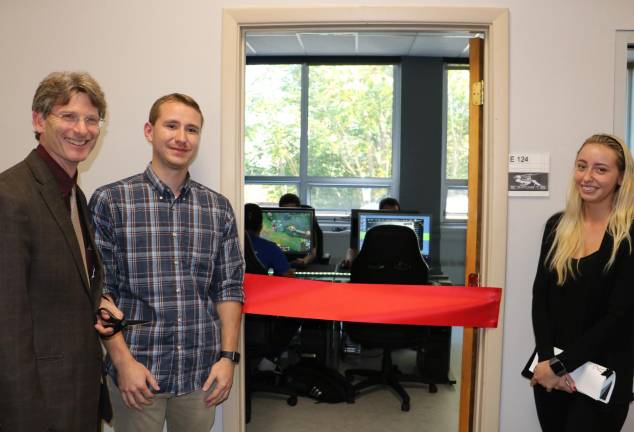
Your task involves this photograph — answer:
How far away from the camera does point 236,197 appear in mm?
2350

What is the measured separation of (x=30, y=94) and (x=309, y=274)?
239 cm

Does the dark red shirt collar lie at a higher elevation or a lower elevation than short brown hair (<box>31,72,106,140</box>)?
lower

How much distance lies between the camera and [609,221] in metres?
1.82

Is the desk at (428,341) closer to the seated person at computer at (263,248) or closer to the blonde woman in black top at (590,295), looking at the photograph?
the seated person at computer at (263,248)

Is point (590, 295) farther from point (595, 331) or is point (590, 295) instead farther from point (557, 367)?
point (557, 367)

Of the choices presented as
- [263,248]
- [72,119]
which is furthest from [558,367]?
[263,248]

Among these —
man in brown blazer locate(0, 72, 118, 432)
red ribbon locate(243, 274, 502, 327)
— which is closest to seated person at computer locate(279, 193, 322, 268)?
red ribbon locate(243, 274, 502, 327)

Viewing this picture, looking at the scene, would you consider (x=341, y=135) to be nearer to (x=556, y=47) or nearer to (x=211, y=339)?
(x=556, y=47)

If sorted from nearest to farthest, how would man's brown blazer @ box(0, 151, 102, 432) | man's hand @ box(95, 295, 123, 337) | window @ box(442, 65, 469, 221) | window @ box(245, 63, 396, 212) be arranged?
man's brown blazer @ box(0, 151, 102, 432), man's hand @ box(95, 295, 123, 337), window @ box(442, 65, 469, 221), window @ box(245, 63, 396, 212)

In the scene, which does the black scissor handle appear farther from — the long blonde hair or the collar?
the long blonde hair

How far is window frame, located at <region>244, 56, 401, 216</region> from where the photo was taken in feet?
24.0

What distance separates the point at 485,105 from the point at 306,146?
5.28 meters

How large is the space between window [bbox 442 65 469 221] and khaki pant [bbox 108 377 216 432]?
6008mm

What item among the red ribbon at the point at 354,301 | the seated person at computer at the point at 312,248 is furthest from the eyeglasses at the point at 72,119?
A: the seated person at computer at the point at 312,248
